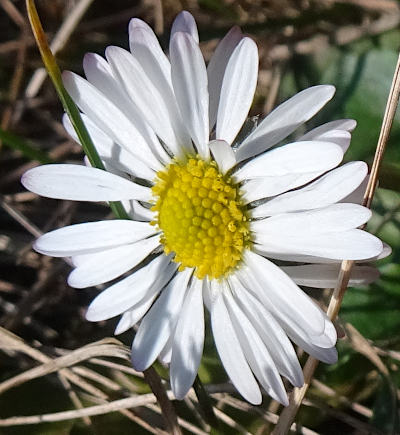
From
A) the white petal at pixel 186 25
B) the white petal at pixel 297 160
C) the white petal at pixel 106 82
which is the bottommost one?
the white petal at pixel 297 160

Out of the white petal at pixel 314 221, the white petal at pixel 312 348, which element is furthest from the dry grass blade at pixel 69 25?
the white petal at pixel 312 348

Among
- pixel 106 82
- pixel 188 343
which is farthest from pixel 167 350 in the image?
pixel 106 82

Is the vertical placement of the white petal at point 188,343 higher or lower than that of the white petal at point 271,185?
lower

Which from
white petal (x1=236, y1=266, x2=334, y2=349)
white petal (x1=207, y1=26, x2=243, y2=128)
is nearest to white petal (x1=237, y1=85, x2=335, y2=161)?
white petal (x1=207, y1=26, x2=243, y2=128)

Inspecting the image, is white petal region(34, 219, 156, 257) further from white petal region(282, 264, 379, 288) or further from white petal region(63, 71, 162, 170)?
white petal region(282, 264, 379, 288)

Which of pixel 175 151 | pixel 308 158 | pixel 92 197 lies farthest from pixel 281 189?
pixel 92 197

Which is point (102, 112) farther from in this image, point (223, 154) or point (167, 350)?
point (167, 350)

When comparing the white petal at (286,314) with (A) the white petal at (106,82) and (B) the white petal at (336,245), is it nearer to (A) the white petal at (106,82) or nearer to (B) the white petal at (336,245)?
(B) the white petal at (336,245)
